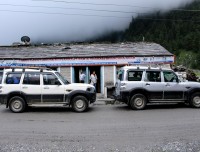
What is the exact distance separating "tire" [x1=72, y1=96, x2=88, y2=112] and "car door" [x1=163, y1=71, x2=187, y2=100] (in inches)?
157

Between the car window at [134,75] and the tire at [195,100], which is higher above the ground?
the car window at [134,75]

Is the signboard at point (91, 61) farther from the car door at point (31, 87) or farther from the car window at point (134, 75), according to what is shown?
the car door at point (31, 87)

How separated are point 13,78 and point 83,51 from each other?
12.1 m

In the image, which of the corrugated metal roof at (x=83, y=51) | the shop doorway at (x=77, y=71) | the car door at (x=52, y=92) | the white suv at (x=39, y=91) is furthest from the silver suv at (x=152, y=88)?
the shop doorway at (x=77, y=71)

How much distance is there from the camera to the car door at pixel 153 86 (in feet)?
49.7

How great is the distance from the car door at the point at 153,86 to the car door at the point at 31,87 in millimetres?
5069

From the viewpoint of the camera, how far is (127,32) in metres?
169

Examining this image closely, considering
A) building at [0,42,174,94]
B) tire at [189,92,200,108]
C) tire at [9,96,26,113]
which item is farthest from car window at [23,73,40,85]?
building at [0,42,174,94]

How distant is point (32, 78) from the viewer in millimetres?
14602

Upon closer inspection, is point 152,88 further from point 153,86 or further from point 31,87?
point 31,87

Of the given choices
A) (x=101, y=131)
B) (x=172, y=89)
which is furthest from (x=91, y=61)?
(x=101, y=131)

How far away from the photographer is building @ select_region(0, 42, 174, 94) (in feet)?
80.8

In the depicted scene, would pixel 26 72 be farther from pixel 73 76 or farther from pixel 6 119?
pixel 73 76

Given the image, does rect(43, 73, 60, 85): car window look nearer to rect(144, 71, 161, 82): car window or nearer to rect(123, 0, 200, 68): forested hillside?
rect(144, 71, 161, 82): car window
